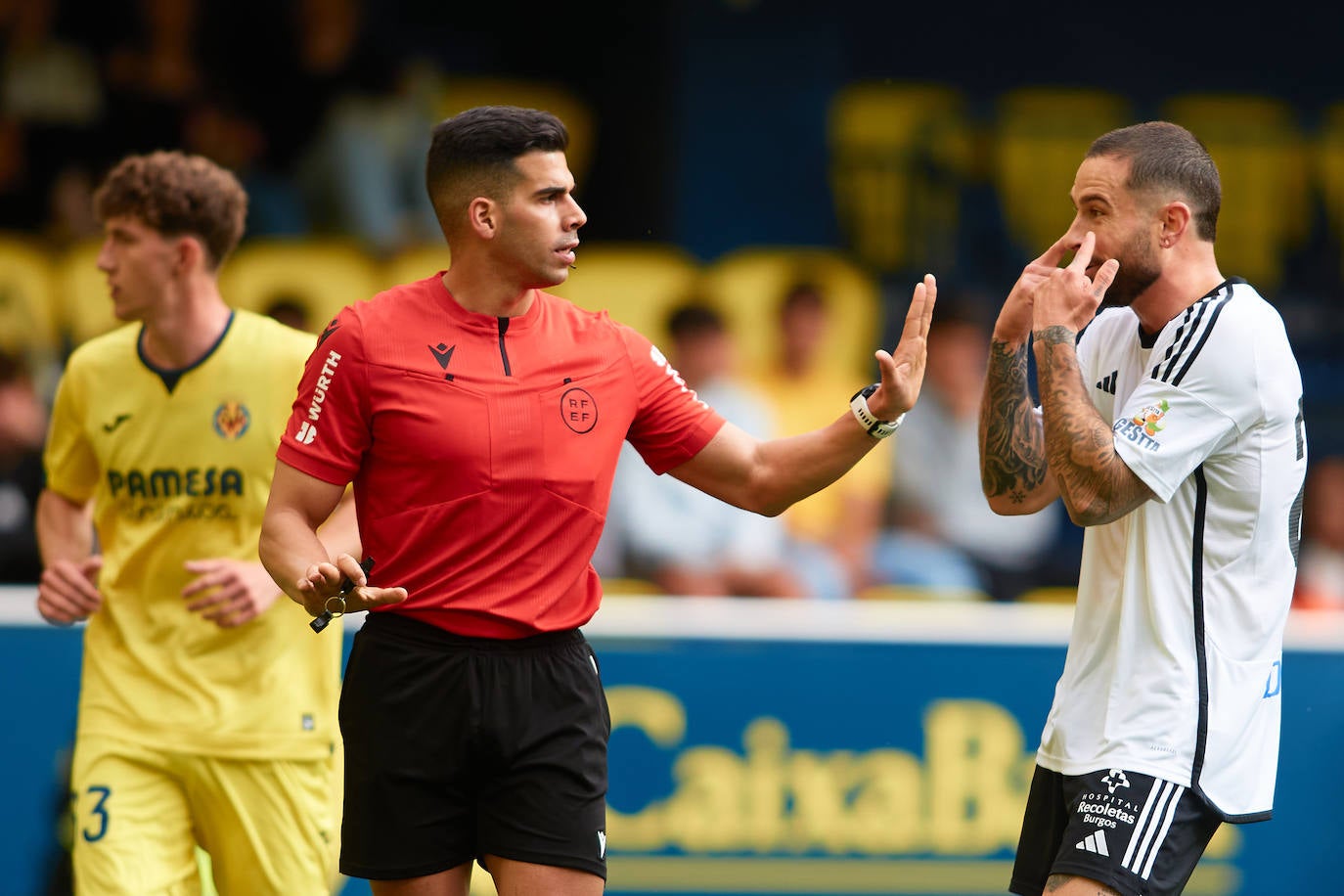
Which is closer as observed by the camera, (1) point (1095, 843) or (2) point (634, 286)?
(1) point (1095, 843)

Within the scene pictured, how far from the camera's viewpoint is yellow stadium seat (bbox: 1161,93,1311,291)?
11.1 metres

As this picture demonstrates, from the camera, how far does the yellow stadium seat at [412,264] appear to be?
9.80 m

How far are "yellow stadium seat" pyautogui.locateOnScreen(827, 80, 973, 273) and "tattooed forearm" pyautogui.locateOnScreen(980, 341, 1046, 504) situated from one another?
6.31m

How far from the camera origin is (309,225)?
10359mm

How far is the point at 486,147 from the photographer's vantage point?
4070mm

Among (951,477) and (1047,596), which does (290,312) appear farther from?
(1047,596)

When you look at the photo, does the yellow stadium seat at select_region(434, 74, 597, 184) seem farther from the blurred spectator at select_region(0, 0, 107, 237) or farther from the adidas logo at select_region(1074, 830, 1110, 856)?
the adidas logo at select_region(1074, 830, 1110, 856)

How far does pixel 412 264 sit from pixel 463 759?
6.17 metres

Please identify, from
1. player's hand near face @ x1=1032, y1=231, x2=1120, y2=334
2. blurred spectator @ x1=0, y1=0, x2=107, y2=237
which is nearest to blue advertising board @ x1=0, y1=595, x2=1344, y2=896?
player's hand near face @ x1=1032, y1=231, x2=1120, y2=334

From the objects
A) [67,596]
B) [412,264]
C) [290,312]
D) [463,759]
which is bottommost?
[463,759]

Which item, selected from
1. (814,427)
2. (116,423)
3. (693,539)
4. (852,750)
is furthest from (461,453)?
(814,427)

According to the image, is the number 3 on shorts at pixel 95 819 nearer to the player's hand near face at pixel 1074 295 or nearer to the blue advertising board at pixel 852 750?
the blue advertising board at pixel 852 750

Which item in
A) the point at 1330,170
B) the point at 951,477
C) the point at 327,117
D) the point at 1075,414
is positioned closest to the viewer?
the point at 1075,414

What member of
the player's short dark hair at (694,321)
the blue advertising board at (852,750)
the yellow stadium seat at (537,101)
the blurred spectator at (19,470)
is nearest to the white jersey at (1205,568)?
the blue advertising board at (852,750)
